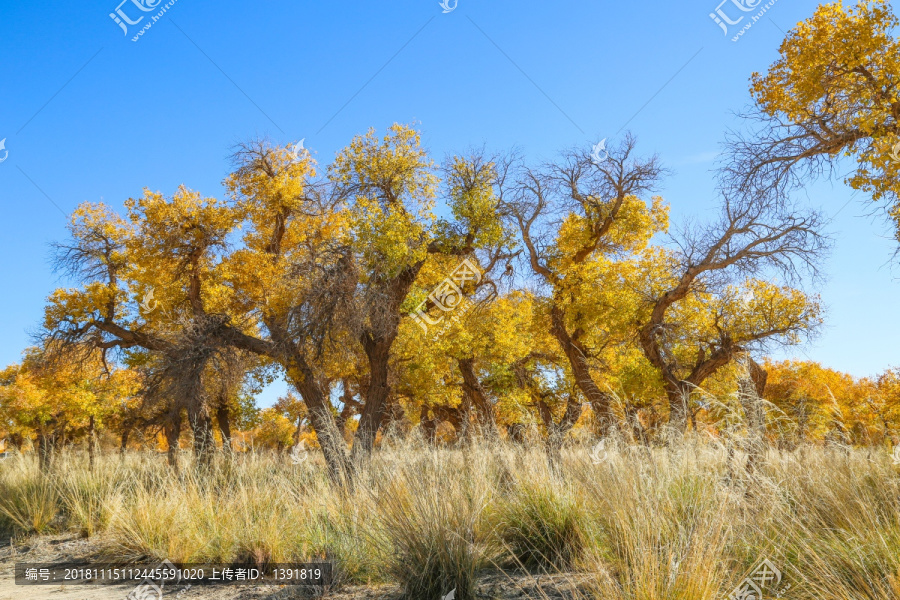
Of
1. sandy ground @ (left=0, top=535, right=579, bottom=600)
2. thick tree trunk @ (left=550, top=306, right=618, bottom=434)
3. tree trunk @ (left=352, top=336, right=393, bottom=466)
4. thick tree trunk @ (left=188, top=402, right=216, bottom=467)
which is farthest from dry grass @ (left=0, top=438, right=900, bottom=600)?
thick tree trunk @ (left=550, top=306, right=618, bottom=434)

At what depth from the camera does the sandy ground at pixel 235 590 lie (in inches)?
167

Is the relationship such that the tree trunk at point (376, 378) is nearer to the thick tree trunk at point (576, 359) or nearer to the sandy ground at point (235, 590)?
the thick tree trunk at point (576, 359)

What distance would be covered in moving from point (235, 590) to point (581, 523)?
11.0 feet

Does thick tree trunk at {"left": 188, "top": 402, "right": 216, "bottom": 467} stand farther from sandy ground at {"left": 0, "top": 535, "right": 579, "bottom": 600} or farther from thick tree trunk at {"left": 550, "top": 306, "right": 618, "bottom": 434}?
thick tree trunk at {"left": 550, "top": 306, "right": 618, "bottom": 434}

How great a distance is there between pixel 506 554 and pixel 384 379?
9066 millimetres

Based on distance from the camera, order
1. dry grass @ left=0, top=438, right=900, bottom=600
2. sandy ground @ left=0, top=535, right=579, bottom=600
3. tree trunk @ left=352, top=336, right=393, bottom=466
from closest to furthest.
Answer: dry grass @ left=0, top=438, right=900, bottom=600 → sandy ground @ left=0, top=535, right=579, bottom=600 → tree trunk @ left=352, top=336, right=393, bottom=466

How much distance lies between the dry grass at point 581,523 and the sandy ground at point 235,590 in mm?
178

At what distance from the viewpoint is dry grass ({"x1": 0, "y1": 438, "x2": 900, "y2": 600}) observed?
3.35 meters

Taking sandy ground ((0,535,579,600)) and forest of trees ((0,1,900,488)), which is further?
forest of trees ((0,1,900,488))

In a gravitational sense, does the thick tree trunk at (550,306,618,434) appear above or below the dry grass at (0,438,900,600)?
above

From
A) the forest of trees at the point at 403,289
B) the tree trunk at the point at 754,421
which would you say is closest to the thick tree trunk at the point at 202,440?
the forest of trees at the point at 403,289

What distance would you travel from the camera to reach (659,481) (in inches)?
163

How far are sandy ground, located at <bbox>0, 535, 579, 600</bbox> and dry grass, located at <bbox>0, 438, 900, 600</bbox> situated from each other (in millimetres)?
178

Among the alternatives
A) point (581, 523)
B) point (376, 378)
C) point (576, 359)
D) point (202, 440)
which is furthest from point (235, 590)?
point (576, 359)
